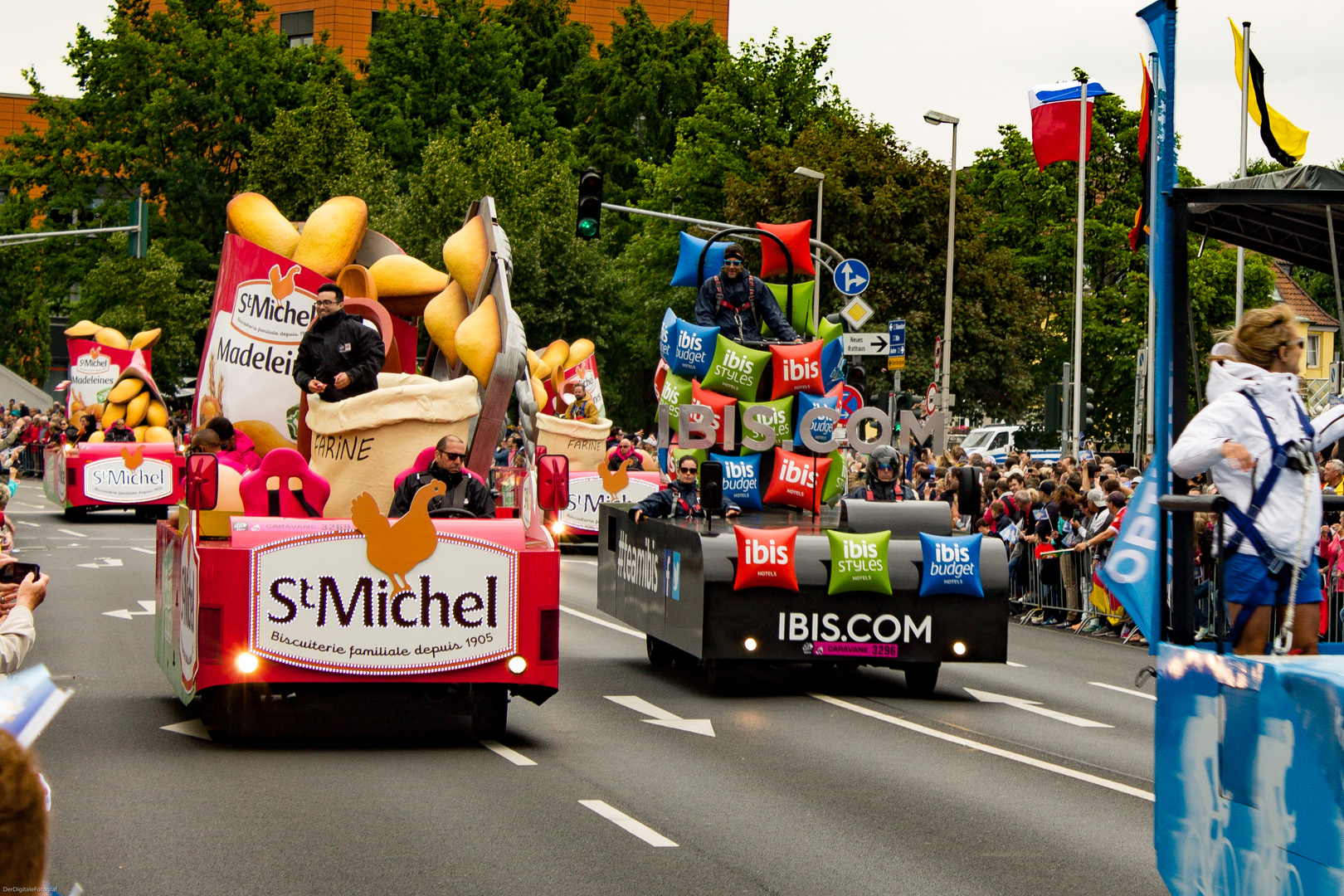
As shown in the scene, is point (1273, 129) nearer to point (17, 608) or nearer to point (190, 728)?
point (17, 608)

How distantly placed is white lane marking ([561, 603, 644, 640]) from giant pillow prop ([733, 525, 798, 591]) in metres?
4.74

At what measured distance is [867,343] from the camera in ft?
87.5

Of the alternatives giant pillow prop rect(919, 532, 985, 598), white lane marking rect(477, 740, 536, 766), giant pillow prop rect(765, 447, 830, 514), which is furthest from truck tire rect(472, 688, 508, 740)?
giant pillow prop rect(765, 447, 830, 514)

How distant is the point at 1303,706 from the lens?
13.2 feet

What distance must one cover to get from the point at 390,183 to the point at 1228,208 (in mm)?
51331

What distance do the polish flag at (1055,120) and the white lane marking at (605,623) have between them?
2314cm

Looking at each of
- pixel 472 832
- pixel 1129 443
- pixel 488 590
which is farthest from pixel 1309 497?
pixel 1129 443

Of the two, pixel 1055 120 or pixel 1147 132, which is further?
pixel 1055 120

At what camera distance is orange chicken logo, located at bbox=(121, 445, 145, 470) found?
3222 cm

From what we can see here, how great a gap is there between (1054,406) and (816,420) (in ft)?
38.3

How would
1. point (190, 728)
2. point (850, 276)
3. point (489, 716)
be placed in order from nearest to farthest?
1. point (489, 716)
2. point (190, 728)
3. point (850, 276)

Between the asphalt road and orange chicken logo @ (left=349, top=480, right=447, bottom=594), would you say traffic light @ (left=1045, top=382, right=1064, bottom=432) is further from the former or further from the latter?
orange chicken logo @ (left=349, top=480, right=447, bottom=594)

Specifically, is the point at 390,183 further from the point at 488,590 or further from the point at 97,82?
the point at 488,590

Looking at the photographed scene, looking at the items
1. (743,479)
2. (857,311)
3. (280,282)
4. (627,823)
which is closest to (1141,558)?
(627,823)
